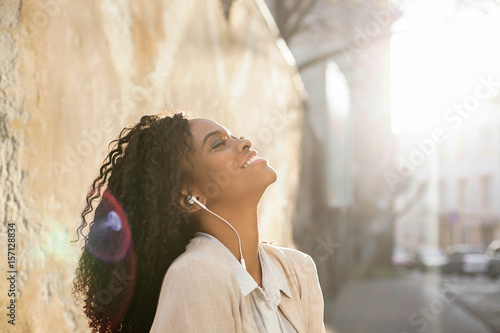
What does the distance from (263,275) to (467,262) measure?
2707 cm

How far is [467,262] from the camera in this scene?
27266mm

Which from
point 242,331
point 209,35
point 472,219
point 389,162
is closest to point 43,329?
point 242,331

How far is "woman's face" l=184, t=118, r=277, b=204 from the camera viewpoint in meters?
2.25

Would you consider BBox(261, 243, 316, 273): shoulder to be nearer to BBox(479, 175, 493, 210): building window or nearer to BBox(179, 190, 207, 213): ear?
BBox(179, 190, 207, 213): ear

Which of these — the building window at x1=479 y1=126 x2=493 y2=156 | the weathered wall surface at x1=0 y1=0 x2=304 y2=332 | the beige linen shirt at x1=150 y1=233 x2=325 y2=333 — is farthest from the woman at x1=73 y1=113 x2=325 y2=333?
the building window at x1=479 y1=126 x2=493 y2=156

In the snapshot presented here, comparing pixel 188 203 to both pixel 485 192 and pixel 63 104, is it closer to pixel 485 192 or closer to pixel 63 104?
pixel 63 104

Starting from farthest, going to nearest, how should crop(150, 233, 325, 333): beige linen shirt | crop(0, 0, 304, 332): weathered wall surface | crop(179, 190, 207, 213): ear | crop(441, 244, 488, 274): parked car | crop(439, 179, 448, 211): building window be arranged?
crop(439, 179, 448, 211): building window → crop(441, 244, 488, 274): parked car → crop(179, 190, 207, 213): ear → crop(0, 0, 304, 332): weathered wall surface → crop(150, 233, 325, 333): beige linen shirt

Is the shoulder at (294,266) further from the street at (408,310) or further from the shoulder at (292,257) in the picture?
the street at (408,310)

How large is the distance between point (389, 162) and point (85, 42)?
2546 centimetres

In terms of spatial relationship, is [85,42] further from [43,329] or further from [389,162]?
[389,162]

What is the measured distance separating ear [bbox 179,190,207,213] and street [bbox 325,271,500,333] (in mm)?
8438

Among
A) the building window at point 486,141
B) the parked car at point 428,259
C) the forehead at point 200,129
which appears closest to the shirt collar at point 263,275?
the forehead at point 200,129

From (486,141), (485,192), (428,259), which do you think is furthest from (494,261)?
(486,141)

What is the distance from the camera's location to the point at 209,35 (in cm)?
438
